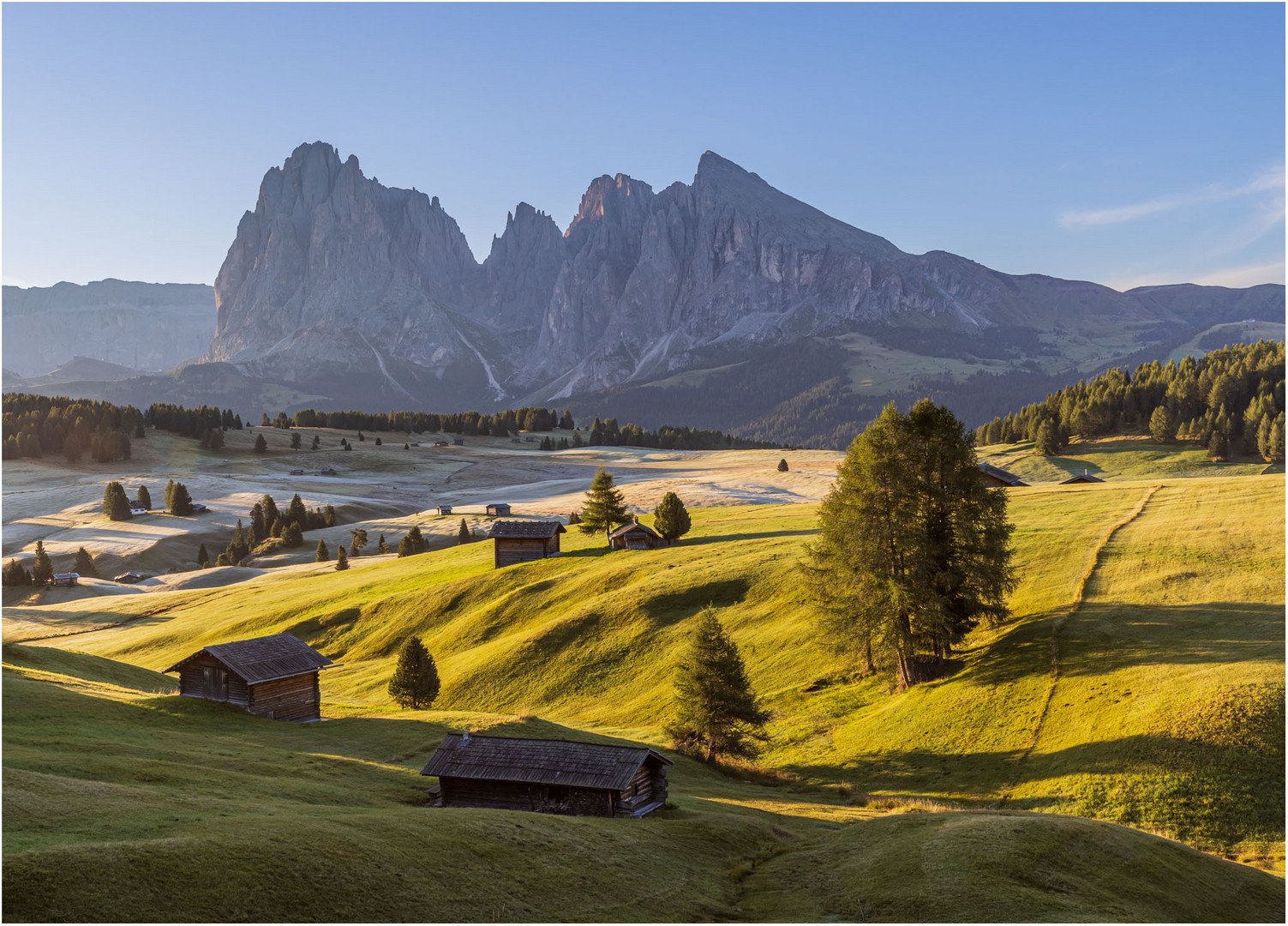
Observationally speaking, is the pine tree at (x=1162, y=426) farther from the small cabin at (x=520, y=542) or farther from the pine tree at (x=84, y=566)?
the pine tree at (x=84, y=566)

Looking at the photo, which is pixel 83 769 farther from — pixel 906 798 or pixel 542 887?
pixel 906 798

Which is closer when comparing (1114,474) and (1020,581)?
(1020,581)

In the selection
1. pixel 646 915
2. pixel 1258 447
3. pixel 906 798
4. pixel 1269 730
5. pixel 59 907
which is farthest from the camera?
pixel 1258 447

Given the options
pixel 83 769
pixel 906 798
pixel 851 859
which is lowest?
pixel 906 798

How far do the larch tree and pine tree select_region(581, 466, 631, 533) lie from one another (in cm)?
4649

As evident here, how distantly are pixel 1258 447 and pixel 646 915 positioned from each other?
468ft

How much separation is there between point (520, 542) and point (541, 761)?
A: 56.1 meters

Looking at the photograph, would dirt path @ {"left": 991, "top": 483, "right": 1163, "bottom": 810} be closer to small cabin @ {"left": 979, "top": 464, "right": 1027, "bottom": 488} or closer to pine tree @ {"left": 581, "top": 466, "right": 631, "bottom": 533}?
small cabin @ {"left": 979, "top": 464, "right": 1027, "bottom": 488}

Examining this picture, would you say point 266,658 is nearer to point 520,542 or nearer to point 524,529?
point 520,542

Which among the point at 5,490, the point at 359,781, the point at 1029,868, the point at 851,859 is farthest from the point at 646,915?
the point at 5,490

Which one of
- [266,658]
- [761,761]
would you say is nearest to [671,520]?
[761,761]

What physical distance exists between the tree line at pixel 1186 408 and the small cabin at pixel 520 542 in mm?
103080

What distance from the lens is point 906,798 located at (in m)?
38.6

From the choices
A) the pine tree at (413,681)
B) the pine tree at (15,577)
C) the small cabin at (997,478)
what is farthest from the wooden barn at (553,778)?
the pine tree at (15,577)
